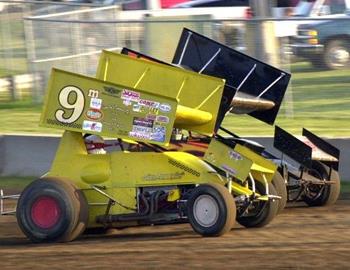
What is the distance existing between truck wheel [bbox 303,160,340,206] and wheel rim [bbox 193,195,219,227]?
7.97ft

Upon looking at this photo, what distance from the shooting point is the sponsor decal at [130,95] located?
9.56 metres

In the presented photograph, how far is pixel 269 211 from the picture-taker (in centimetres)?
1011

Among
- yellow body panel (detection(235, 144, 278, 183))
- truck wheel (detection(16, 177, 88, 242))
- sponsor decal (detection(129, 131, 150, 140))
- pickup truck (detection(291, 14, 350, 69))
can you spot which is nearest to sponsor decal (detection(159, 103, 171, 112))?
sponsor decal (detection(129, 131, 150, 140))

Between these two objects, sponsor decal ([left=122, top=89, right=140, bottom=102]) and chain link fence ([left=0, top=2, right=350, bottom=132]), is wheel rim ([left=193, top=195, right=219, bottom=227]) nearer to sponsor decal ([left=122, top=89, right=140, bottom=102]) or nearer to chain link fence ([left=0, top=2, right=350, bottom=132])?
sponsor decal ([left=122, top=89, right=140, bottom=102])

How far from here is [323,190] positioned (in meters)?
11.7

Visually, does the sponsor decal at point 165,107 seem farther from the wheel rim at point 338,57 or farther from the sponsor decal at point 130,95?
the wheel rim at point 338,57

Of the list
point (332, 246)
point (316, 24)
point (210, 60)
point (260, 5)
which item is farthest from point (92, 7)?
point (332, 246)

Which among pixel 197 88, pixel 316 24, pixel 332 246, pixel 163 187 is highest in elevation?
pixel 316 24

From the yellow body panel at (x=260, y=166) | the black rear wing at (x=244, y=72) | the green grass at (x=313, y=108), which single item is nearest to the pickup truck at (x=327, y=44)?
the green grass at (x=313, y=108)

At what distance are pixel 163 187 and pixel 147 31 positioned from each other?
5.92 metres

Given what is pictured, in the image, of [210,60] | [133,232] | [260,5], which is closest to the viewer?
[133,232]

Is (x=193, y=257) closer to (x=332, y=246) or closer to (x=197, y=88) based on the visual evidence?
(x=332, y=246)

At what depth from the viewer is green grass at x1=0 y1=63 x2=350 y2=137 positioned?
46.7ft

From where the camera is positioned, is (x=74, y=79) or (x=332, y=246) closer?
(x=332, y=246)
